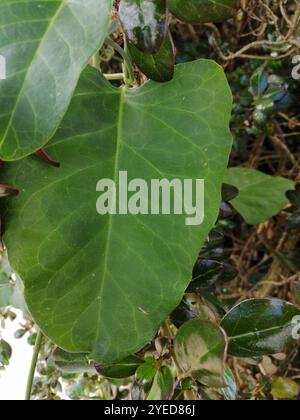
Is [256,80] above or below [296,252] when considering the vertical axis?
above

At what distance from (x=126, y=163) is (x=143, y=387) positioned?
241 mm

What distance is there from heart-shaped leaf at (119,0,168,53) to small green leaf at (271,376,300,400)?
56cm

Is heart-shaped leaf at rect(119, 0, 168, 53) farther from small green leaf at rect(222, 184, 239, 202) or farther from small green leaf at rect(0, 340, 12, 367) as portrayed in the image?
small green leaf at rect(0, 340, 12, 367)

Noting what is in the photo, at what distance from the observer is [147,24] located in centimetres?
44

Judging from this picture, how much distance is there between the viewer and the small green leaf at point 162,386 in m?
0.55

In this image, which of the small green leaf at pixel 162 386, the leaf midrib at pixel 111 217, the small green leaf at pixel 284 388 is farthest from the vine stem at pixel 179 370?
the small green leaf at pixel 284 388


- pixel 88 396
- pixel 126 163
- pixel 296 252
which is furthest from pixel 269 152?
pixel 126 163

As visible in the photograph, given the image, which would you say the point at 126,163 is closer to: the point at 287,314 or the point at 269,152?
the point at 287,314

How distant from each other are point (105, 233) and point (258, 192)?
1.79 feet

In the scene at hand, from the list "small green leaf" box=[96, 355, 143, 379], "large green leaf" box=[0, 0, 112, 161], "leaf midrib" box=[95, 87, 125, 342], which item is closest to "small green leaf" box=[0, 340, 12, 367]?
"small green leaf" box=[96, 355, 143, 379]

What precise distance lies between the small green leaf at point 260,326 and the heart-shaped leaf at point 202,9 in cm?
27

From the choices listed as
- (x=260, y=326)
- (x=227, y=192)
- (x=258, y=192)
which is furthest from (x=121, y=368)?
(x=258, y=192)

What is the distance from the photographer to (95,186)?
1.61 feet

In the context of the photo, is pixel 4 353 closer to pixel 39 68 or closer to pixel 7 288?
pixel 7 288
